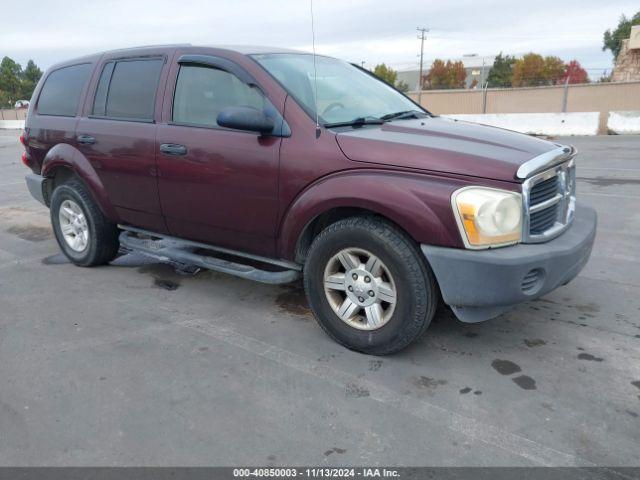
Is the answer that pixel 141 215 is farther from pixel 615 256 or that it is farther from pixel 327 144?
pixel 615 256

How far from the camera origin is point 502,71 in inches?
3051

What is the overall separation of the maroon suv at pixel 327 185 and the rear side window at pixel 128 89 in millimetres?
15

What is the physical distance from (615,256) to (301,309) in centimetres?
314

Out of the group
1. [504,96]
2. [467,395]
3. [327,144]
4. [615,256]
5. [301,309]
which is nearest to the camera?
[467,395]

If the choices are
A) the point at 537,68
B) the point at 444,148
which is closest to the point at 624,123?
the point at 444,148

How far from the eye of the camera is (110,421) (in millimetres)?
2748

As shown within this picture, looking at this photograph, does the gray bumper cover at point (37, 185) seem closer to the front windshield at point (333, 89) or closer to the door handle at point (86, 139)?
the door handle at point (86, 139)

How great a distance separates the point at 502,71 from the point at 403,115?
266ft

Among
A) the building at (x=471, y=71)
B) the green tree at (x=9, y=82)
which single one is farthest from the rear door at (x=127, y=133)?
the building at (x=471, y=71)

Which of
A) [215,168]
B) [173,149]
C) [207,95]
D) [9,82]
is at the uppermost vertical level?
[9,82]

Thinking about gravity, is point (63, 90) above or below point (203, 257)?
above

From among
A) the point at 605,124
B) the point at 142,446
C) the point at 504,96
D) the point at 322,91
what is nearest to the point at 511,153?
the point at 322,91

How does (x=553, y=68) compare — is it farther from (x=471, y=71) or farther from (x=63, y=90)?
(x=63, y=90)

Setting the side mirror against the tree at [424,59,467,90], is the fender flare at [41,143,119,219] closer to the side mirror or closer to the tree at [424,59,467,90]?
the side mirror
